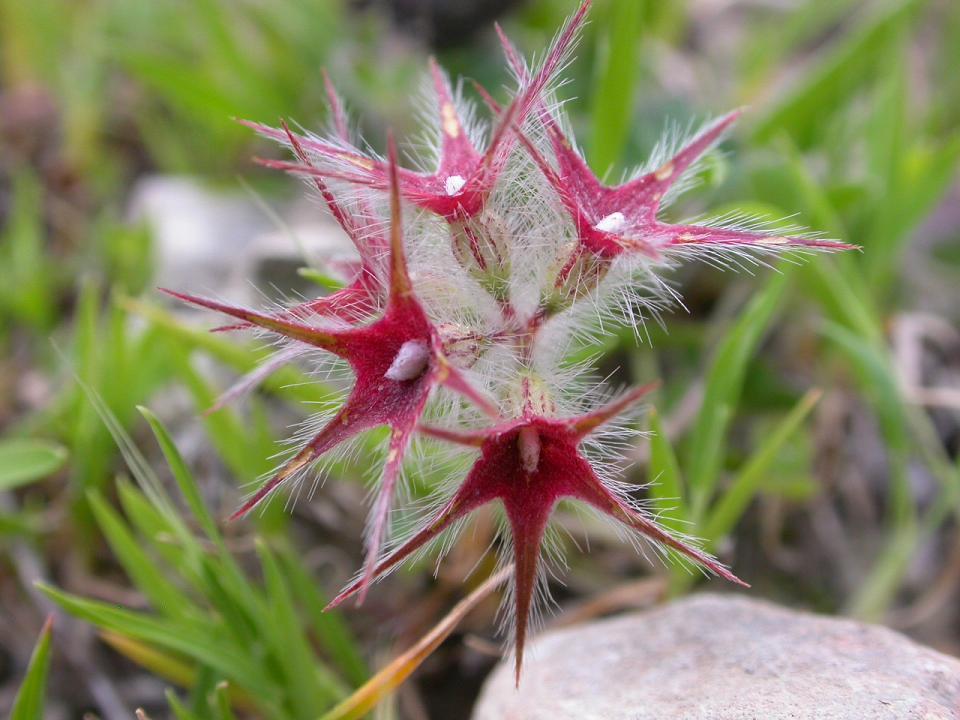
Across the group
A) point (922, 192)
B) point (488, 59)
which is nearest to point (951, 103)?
point (922, 192)

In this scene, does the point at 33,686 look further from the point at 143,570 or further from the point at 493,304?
the point at 493,304

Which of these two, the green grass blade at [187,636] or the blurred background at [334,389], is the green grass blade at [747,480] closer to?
the blurred background at [334,389]

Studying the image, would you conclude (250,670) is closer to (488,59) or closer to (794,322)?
(794,322)

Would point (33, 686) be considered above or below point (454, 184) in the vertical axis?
below

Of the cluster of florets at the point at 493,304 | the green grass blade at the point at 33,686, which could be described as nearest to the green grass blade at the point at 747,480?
the cluster of florets at the point at 493,304

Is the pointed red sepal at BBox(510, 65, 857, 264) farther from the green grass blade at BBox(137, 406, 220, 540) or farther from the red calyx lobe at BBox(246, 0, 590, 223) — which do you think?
the green grass blade at BBox(137, 406, 220, 540)

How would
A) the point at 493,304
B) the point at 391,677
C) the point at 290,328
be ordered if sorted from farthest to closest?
the point at 391,677 < the point at 493,304 < the point at 290,328

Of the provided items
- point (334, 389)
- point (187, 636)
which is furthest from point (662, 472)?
point (187, 636)

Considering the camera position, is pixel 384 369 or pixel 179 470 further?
pixel 179 470
